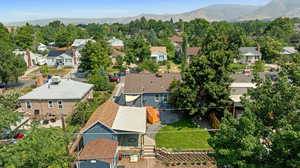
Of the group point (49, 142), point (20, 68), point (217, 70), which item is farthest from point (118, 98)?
point (49, 142)

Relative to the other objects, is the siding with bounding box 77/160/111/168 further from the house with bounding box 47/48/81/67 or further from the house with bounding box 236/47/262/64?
the house with bounding box 236/47/262/64

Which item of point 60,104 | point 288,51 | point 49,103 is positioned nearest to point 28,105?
point 49,103

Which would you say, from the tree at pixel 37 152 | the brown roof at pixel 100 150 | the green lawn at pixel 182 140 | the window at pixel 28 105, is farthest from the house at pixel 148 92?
the tree at pixel 37 152

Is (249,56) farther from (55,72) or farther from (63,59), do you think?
(55,72)

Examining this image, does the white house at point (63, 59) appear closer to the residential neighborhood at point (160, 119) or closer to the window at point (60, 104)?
the residential neighborhood at point (160, 119)

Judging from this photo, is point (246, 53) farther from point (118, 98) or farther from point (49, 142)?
point (49, 142)
